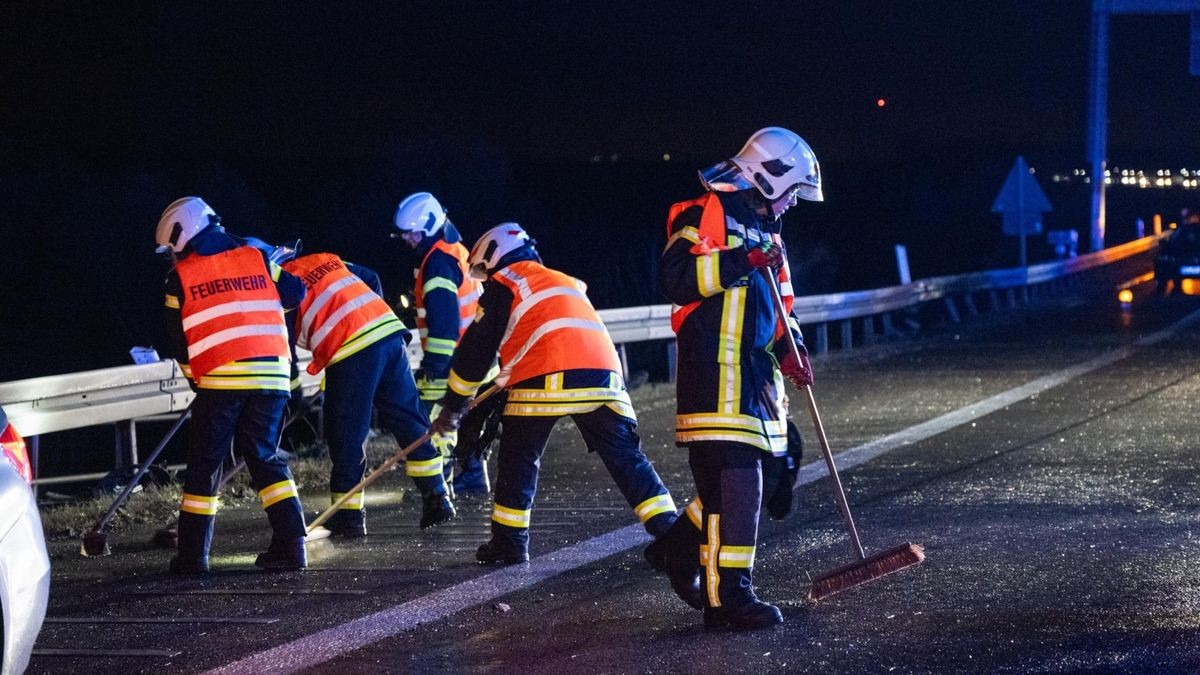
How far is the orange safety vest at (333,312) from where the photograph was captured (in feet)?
29.0

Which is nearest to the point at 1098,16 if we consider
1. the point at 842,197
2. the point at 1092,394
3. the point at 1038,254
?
the point at 1038,254

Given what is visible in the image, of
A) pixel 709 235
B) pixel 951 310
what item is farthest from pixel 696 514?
pixel 951 310

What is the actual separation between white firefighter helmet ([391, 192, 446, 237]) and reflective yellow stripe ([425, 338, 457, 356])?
2.05 ft

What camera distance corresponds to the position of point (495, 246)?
793 cm

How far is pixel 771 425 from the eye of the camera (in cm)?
624

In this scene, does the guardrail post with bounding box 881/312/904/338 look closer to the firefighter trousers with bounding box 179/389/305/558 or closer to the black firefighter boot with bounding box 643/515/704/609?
the firefighter trousers with bounding box 179/389/305/558

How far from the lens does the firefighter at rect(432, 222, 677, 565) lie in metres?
7.60

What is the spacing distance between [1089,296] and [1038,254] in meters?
18.7

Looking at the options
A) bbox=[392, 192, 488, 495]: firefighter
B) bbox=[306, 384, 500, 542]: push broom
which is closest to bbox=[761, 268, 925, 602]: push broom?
bbox=[306, 384, 500, 542]: push broom

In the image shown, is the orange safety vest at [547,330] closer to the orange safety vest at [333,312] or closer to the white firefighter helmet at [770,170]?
the orange safety vest at [333,312]

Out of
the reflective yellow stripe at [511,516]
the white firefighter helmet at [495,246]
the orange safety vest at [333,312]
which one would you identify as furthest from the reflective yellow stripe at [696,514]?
the orange safety vest at [333,312]

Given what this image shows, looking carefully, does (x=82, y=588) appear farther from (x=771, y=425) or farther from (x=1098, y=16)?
(x=1098, y=16)

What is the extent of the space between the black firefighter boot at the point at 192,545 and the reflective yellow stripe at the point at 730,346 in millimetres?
2843

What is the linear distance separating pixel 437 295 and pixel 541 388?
2306mm
